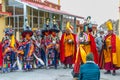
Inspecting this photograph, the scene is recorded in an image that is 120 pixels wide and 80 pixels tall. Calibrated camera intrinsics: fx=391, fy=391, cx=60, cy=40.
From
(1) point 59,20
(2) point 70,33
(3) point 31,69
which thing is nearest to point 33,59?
(3) point 31,69

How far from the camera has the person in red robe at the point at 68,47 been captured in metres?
14.5

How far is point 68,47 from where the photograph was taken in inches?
575

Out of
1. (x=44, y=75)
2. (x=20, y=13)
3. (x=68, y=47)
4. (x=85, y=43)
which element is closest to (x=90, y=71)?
(x=85, y=43)

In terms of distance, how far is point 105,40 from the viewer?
13.1 meters

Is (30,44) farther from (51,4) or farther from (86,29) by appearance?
(51,4)

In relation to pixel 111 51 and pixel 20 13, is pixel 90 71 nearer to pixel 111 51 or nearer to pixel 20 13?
pixel 111 51

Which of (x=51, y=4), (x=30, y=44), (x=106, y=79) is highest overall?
(x=51, y=4)

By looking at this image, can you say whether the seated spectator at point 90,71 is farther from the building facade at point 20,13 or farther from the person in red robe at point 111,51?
the building facade at point 20,13

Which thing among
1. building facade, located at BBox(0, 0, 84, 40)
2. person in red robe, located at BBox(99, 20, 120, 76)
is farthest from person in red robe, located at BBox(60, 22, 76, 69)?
building facade, located at BBox(0, 0, 84, 40)

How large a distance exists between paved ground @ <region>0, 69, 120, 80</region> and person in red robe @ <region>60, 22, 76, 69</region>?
58 cm

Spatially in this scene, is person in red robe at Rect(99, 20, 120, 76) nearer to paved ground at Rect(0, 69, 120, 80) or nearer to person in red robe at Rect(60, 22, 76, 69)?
paved ground at Rect(0, 69, 120, 80)

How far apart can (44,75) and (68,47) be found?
2112mm

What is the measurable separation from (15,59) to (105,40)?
352cm

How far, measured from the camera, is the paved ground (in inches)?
480
